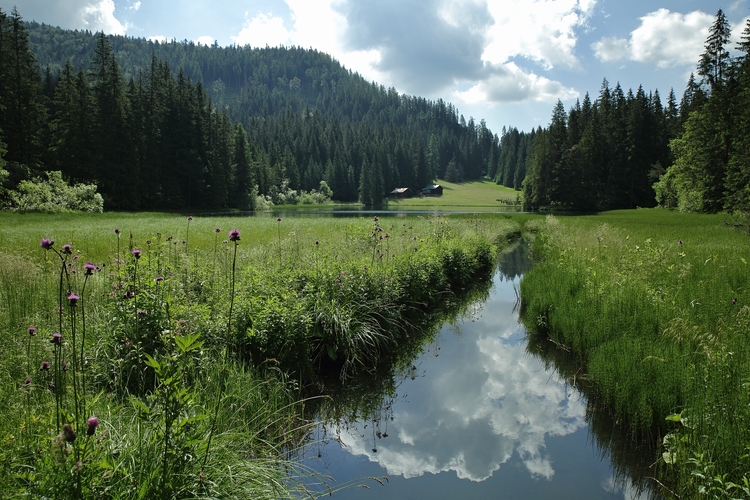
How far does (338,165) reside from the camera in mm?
117250

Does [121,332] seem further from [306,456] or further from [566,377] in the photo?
[566,377]

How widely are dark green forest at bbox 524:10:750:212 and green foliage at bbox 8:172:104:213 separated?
189ft

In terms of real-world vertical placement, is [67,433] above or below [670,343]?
above

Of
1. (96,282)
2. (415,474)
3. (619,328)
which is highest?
(96,282)

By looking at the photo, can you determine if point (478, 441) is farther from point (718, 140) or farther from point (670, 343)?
point (718, 140)

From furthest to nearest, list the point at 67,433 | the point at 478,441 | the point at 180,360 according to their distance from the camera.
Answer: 1. the point at 478,441
2. the point at 180,360
3. the point at 67,433

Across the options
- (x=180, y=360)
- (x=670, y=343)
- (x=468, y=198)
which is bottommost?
(x=670, y=343)

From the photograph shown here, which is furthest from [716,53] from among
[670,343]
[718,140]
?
[670,343]

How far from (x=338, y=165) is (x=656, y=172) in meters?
75.6

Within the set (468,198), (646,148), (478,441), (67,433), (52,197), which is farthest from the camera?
(468,198)

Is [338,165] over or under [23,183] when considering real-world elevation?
over

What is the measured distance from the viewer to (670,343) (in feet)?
22.1

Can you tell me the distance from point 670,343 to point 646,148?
75467 mm

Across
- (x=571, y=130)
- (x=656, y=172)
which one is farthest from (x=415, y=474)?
(x=571, y=130)
